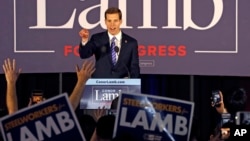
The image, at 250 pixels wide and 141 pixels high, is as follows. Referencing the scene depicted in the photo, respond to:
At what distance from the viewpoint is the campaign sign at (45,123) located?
14.5ft

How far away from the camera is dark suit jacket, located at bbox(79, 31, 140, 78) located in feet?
31.5

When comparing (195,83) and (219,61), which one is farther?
(195,83)

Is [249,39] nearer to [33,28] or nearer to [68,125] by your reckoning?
[33,28]

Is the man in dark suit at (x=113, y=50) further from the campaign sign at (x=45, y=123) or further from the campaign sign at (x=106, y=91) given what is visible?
the campaign sign at (x=45, y=123)

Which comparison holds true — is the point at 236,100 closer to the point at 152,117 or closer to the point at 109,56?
the point at 109,56

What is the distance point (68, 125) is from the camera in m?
4.45

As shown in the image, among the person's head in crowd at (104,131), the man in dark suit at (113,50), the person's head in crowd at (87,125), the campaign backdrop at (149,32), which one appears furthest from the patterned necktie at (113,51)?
the person's head in crowd at (104,131)

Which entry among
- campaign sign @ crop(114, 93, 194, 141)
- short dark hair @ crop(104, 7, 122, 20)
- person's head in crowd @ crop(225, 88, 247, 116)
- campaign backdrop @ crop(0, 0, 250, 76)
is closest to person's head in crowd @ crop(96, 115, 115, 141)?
campaign sign @ crop(114, 93, 194, 141)

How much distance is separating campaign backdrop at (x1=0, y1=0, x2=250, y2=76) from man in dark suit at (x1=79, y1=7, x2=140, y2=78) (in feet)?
0.65

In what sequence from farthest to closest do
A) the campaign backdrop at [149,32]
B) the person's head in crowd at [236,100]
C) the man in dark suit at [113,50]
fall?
the campaign backdrop at [149,32] < the man in dark suit at [113,50] < the person's head in crowd at [236,100]

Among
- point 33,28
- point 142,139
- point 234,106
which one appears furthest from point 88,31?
point 142,139

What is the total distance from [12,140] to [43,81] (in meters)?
6.79

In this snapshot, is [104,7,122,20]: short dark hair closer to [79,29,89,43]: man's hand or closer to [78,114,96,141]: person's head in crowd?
[79,29,89,43]: man's hand

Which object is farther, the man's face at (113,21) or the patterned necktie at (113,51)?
the patterned necktie at (113,51)
